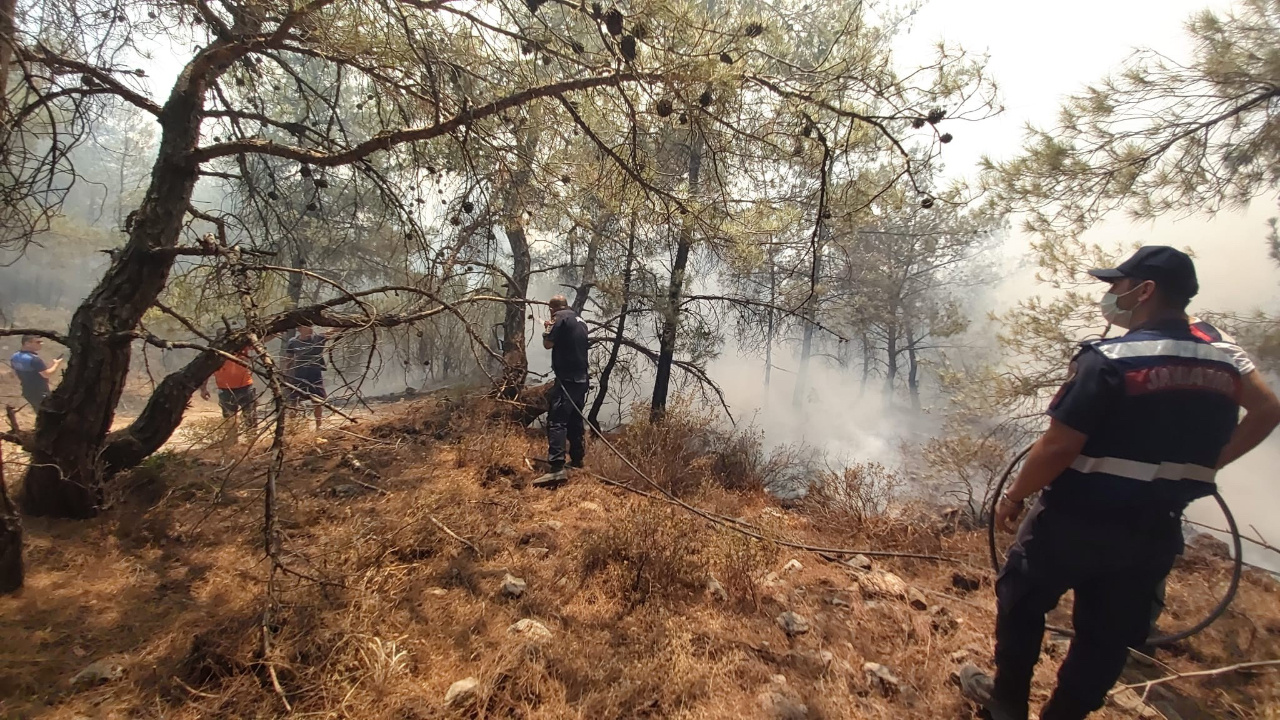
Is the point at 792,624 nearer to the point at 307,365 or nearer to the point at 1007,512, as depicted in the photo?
the point at 1007,512

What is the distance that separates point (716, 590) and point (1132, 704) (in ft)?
6.62

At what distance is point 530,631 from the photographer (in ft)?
8.52

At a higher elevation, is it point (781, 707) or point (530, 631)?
point (530, 631)

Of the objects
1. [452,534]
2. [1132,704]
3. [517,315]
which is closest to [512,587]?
[452,534]

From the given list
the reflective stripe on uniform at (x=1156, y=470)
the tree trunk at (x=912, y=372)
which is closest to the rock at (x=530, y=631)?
the reflective stripe on uniform at (x=1156, y=470)

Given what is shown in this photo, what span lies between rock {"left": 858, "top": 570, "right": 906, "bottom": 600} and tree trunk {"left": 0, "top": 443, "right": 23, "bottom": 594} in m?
4.57

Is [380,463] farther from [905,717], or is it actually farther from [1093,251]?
[1093,251]

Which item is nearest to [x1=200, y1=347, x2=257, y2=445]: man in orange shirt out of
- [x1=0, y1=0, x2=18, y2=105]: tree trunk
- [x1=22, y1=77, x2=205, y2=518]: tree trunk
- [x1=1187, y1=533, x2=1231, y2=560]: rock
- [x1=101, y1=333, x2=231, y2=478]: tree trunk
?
[x1=101, y1=333, x2=231, y2=478]: tree trunk

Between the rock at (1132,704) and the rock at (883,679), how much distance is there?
3.40ft

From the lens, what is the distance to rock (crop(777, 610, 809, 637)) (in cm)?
290

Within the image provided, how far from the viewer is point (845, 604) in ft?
10.7

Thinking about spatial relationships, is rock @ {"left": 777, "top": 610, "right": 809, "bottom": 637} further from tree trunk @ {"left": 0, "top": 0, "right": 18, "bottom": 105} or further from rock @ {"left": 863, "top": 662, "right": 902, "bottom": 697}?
tree trunk @ {"left": 0, "top": 0, "right": 18, "bottom": 105}

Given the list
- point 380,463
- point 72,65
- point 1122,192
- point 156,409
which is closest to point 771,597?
point 380,463

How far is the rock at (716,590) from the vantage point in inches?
122
